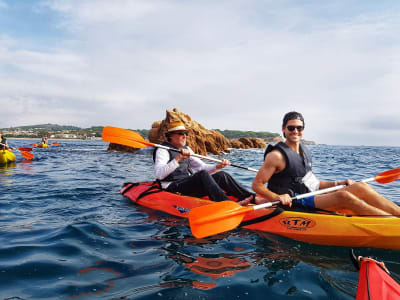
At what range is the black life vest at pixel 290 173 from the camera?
13.6ft

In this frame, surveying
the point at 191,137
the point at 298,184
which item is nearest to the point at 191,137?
the point at 191,137

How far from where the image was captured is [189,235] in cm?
419

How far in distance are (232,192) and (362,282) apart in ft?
11.3

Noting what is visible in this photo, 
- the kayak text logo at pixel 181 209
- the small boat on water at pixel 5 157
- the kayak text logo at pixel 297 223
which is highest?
the small boat on water at pixel 5 157

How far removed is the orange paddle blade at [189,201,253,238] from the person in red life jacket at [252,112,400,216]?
23.6 inches

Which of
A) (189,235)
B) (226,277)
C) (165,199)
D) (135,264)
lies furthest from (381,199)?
(165,199)

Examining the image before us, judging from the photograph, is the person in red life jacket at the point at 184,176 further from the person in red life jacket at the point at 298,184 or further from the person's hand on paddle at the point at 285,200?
the person's hand on paddle at the point at 285,200

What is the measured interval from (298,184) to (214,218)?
1.54 meters

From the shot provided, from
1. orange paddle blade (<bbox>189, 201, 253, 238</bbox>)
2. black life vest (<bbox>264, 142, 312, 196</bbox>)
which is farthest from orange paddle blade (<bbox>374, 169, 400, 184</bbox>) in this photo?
orange paddle blade (<bbox>189, 201, 253, 238</bbox>)

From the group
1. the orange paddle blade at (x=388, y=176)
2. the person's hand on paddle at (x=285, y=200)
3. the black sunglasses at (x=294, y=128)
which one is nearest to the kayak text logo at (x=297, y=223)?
the person's hand on paddle at (x=285, y=200)

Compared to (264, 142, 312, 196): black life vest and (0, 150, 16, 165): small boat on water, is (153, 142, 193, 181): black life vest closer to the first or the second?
(264, 142, 312, 196): black life vest

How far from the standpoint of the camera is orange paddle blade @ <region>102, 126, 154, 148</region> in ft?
20.9

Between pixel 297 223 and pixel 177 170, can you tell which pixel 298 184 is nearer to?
pixel 297 223

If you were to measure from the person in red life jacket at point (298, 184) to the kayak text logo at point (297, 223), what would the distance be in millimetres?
242
